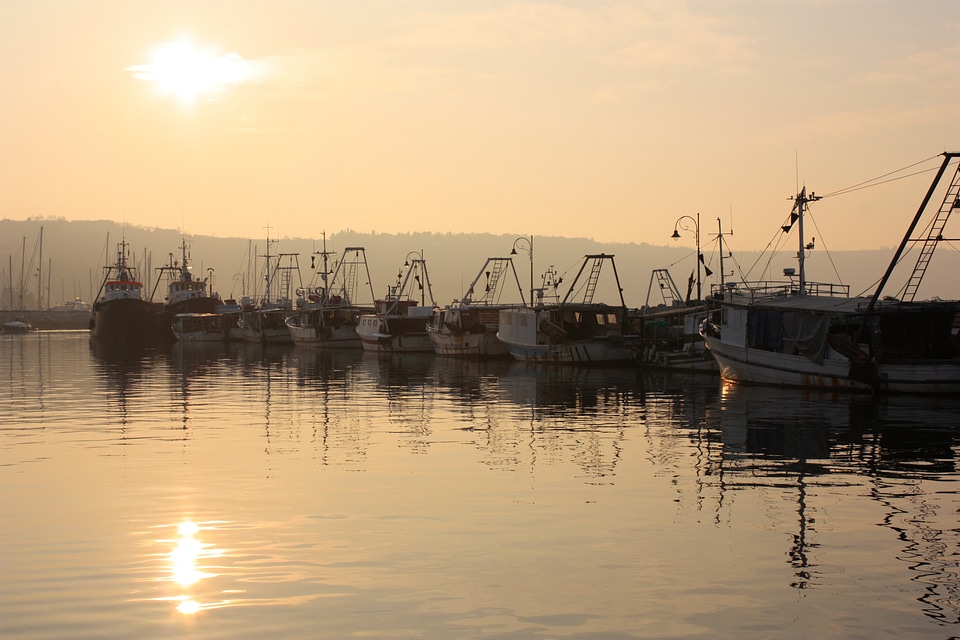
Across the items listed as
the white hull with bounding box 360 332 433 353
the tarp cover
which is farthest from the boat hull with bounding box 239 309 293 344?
the tarp cover

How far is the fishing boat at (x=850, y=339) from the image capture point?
52.3m

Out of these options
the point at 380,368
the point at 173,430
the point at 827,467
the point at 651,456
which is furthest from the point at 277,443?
the point at 380,368

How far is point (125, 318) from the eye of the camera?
16800cm

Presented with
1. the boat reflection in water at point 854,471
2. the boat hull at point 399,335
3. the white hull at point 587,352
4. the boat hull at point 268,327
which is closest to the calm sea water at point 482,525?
the boat reflection in water at point 854,471

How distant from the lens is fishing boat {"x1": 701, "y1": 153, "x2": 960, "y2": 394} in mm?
52281

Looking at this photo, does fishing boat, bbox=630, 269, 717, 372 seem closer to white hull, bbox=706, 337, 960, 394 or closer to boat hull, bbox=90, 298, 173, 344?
white hull, bbox=706, 337, 960, 394

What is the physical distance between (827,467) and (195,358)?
90.4m

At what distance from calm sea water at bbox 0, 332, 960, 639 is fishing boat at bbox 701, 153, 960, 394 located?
20.3 feet

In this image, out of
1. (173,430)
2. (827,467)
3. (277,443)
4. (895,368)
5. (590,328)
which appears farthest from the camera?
(590,328)

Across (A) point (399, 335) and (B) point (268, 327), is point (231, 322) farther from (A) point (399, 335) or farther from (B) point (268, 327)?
(A) point (399, 335)

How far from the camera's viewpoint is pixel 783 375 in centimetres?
5888

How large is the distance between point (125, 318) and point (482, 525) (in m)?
156

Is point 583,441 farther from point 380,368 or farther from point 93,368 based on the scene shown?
point 93,368

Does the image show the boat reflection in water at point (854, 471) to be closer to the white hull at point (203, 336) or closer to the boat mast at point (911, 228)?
the boat mast at point (911, 228)
